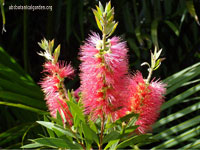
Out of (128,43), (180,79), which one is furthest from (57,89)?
(128,43)

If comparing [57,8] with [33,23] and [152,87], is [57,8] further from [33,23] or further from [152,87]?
[152,87]

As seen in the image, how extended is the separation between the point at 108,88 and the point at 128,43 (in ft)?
2.34

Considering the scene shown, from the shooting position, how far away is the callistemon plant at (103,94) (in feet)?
1.08

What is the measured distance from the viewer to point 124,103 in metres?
0.35

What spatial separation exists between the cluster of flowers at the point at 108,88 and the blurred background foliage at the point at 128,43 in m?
0.29

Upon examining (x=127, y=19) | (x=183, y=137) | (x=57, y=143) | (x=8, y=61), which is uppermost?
(x=127, y=19)

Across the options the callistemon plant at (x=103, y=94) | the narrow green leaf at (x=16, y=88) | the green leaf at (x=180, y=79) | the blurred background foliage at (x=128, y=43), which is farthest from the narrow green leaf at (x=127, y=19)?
the callistemon plant at (x=103, y=94)

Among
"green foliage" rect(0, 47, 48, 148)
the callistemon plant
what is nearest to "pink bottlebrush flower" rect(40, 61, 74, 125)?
the callistemon plant

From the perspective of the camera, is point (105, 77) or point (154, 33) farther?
point (154, 33)

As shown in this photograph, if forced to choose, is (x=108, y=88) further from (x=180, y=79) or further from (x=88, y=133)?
(x=180, y=79)

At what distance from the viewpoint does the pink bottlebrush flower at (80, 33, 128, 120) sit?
1.07 ft

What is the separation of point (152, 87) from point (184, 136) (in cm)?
33

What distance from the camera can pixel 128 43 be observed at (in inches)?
40.6

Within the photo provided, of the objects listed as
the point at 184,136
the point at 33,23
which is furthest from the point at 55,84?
the point at 33,23
